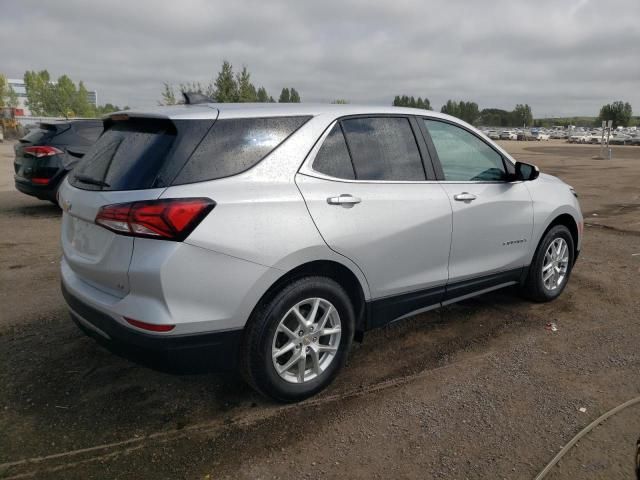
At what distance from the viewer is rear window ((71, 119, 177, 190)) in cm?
254

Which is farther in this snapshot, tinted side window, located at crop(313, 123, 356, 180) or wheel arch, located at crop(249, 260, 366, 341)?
tinted side window, located at crop(313, 123, 356, 180)

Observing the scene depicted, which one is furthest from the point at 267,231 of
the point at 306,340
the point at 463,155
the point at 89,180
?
the point at 463,155

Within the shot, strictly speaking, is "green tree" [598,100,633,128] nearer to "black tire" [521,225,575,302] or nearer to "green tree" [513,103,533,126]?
"green tree" [513,103,533,126]

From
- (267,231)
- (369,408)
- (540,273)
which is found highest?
(267,231)

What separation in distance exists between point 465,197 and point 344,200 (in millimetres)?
1146

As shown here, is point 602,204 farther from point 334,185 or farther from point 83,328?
point 83,328

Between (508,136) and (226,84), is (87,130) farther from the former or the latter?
(508,136)

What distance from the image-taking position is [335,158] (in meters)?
3.05

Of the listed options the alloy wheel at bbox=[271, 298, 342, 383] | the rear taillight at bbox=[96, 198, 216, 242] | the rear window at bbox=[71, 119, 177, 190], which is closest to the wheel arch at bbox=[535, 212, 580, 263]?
the alloy wheel at bbox=[271, 298, 342, 383]

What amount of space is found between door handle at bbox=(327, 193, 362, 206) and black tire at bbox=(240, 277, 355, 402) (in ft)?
1.46

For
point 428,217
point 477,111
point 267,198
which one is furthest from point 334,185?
point 477,111

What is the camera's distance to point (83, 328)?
114 inches

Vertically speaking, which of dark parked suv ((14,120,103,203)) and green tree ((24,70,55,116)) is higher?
green tree ((24,70,55,116))

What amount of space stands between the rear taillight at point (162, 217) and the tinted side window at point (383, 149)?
109 centimetres
